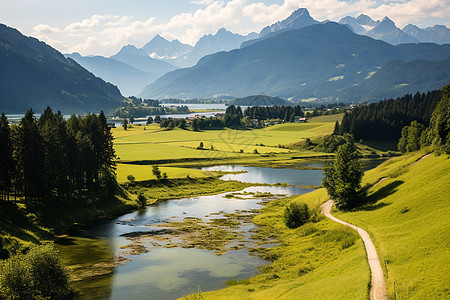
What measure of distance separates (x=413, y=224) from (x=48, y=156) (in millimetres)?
69372

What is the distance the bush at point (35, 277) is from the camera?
40062 mm

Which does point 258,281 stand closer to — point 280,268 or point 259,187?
point 280,268

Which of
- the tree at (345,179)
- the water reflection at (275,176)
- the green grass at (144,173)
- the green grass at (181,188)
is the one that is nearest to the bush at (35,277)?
the tree at (345,179)

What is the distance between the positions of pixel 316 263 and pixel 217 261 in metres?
15.7

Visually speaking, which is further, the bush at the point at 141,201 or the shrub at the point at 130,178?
the shrub at the point at 130,178

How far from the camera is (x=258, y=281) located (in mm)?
48062

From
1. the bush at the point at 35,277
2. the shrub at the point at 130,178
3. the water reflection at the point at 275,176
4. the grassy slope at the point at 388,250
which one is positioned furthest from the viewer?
the water reflection at the point at 275,176

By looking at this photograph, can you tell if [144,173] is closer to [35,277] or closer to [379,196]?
[379,196]

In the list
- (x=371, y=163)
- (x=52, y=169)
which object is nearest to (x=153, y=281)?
(x=52, y=169)

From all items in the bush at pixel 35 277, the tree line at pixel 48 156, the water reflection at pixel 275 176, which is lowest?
the water reflection at pixel 275 176

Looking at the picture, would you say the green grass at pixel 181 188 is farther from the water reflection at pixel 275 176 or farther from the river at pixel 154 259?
the river at pixel 154 259

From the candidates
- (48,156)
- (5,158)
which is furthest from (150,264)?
(48,156)

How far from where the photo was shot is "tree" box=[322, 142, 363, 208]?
66.2 metres

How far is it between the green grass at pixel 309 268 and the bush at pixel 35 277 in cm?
1760
